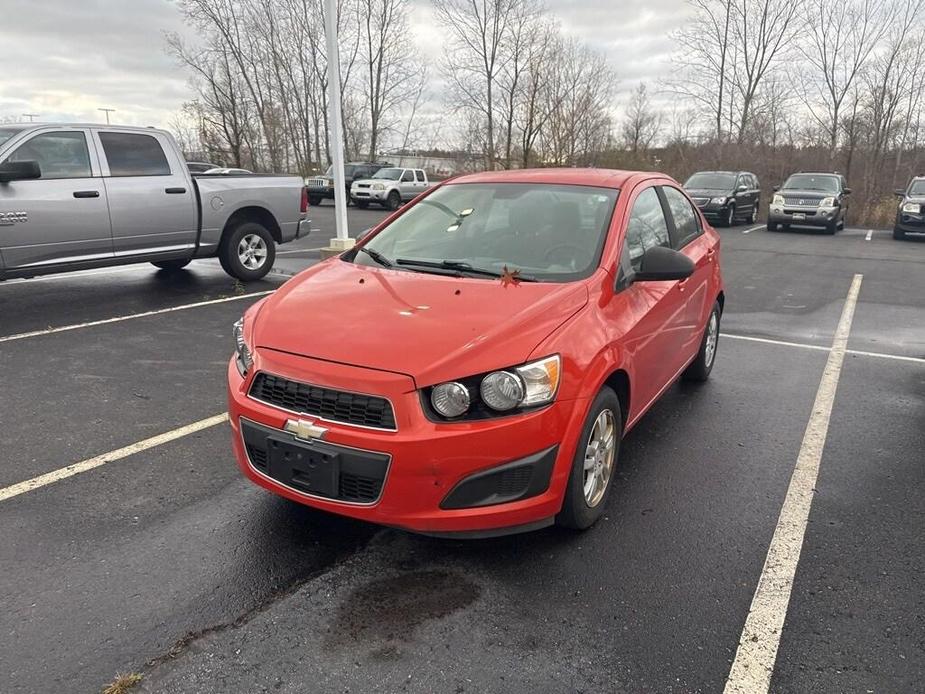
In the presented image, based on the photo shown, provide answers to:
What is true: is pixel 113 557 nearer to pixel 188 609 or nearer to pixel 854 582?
pixel 188 609

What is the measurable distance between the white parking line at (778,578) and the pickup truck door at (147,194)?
715 centimetres

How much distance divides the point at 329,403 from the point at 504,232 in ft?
5.41

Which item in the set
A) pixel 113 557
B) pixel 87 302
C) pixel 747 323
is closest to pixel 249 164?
pixel 87 302

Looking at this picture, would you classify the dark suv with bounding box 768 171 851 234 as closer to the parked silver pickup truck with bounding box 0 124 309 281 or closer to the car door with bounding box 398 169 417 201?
the car door with bounding box 398 169 417 201

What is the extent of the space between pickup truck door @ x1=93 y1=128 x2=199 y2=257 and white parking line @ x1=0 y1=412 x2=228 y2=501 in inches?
166

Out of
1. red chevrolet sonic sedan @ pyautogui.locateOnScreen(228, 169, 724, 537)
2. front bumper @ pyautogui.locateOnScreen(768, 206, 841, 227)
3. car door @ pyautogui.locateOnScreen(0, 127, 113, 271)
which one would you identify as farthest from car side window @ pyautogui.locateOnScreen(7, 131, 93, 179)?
front bumper @ pyautogui.locateOnScreen(768, 206, 841, 227)

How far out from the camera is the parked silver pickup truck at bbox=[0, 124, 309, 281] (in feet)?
22.1

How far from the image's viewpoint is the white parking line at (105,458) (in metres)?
3.44

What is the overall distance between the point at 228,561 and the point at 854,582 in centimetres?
266

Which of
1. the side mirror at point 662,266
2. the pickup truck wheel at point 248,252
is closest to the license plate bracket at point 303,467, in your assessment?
the side mirror at point 662,266

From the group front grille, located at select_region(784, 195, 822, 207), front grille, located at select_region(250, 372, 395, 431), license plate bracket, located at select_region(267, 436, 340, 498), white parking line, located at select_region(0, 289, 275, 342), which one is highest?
front grille, located at select_region(784, 195, 822, 207)

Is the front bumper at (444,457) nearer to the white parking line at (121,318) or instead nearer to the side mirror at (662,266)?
the side mirror at (662,266)

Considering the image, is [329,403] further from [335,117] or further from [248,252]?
[335,117]

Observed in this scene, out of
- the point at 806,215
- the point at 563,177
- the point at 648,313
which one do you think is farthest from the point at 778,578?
the point at 806,215
